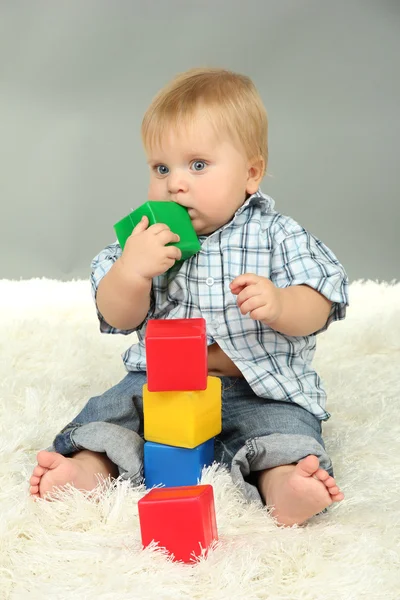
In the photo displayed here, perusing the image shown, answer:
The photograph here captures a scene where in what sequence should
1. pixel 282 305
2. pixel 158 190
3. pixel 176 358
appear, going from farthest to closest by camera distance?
pixel 158 190 < pixel 282 305 < pixel 176 358

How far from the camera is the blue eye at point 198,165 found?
133 cm

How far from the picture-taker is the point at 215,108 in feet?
4.32

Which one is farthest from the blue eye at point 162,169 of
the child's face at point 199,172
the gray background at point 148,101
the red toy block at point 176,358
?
the gray background at point 148,101

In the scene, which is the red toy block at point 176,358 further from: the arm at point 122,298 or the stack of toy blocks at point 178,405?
the arm at point 122,298

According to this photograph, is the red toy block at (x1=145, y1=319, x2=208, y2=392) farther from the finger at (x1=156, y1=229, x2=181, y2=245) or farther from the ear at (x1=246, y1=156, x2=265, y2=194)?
the ear at (x1=246, y1=156, x2=265, y2=194)

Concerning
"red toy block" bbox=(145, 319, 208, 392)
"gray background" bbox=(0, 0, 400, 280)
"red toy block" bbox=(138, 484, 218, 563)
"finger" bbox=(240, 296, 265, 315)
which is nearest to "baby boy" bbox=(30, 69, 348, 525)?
"finger" bbox=(240, 296, 265, 315)

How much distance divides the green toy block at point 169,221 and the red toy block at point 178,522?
0.45 m

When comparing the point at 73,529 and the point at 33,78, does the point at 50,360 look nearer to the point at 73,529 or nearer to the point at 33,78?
the point at 73,529

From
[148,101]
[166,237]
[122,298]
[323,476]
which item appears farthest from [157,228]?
[148,101]

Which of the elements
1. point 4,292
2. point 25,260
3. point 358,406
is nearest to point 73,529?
point 358,406

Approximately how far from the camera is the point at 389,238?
299cm

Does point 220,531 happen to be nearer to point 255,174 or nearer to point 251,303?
point 251,303

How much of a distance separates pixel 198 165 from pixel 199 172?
0.04 feet

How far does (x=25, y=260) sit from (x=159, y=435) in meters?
1.91
